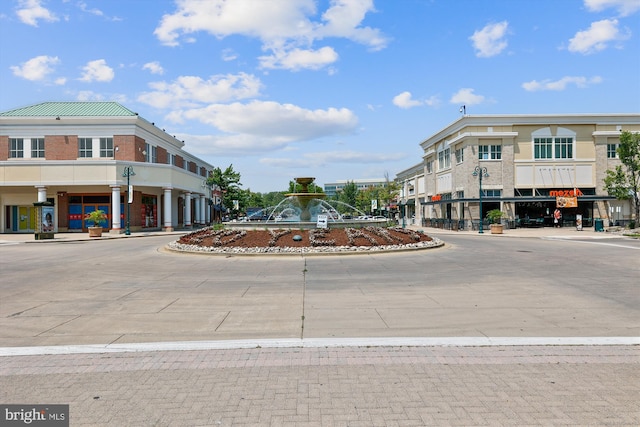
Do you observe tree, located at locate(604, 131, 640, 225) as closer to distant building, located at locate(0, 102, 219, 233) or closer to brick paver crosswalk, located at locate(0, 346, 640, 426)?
brick paver crosswalk, located at locate(0, 346, 640, 426)

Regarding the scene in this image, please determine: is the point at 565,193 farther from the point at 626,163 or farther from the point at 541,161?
the point at 626,163

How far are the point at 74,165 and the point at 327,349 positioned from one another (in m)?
39.3

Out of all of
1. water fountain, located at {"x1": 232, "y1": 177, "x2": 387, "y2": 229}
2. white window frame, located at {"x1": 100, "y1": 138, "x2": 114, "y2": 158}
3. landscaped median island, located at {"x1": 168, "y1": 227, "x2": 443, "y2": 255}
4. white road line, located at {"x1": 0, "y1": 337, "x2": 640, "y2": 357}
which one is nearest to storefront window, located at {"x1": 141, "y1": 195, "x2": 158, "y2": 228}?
white window frame, located at {"x1": 100, "y1": 138, "x2": 114, "y2": 158}

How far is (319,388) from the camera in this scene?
14.4ft

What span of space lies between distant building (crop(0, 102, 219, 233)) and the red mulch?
19.3 metres

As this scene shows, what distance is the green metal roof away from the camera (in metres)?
40.7

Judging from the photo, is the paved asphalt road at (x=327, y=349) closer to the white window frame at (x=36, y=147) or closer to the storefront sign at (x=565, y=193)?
the white window frame at (x=36, y=147)

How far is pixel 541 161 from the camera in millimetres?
45938

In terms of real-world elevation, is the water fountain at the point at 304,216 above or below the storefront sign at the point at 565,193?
below

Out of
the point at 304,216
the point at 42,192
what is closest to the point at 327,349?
the point at 304,216

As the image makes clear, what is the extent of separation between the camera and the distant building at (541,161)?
149ft

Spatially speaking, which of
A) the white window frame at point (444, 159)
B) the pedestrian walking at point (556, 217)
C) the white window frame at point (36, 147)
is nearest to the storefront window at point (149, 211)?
the white window frame at point (36, 147)

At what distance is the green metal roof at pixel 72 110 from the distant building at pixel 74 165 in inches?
3.2

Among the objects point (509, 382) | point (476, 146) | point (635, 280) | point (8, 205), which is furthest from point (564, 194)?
point (8, 205)
